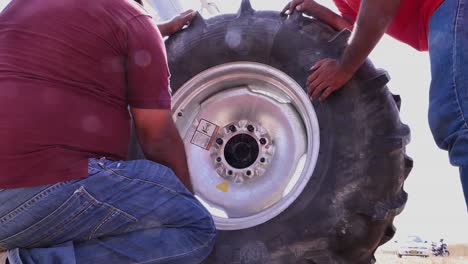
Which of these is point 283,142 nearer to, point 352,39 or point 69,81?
point 352,39

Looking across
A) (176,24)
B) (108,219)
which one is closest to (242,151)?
(176,24)

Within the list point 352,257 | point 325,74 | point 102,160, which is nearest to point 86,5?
point 102,160

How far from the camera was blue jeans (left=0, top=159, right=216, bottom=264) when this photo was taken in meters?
2.05

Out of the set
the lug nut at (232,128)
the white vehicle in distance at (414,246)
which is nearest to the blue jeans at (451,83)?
the lug nut at (232,128)

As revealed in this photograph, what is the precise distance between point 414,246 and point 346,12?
34944mm

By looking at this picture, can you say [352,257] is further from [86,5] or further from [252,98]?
[86,5]

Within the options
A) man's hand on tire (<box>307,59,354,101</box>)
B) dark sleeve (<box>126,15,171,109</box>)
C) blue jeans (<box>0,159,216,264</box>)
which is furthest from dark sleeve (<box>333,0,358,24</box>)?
blue jeans (<box>0,159,216,264</box>)

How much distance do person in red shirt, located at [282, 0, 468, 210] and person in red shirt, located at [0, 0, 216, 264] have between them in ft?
2.92

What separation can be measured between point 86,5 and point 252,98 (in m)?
1.29

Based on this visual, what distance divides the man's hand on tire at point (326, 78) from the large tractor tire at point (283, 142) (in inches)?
2.2

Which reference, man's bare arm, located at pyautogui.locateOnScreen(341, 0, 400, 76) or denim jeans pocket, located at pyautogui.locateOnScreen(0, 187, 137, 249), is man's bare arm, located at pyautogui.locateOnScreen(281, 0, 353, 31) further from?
denim jeans pocket, located at pyautogui.locateOnScreen(0, 187, 137, 249)

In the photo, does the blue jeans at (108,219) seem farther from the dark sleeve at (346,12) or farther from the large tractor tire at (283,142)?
Answer: the dark sleeve at (346,12)

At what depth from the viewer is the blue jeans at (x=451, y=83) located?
2.03 metres

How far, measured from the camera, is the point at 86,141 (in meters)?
2.16
